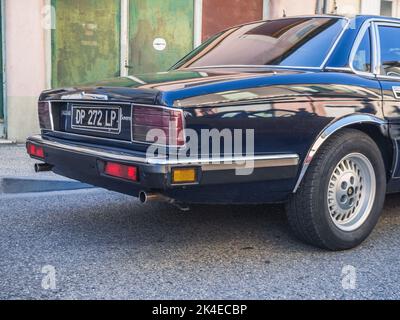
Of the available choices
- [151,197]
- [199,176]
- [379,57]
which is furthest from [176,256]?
[379,57]

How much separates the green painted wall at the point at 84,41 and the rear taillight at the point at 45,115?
4.23m

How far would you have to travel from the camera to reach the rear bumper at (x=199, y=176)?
3.14 meters

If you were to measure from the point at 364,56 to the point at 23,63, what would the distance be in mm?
5533

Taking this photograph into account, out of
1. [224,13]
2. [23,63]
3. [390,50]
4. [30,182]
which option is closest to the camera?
[390,50]

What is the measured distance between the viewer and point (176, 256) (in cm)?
373

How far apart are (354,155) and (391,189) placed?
56 cm

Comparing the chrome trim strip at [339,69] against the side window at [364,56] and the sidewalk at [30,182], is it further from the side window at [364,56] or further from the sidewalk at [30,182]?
the sidewalk at [30,182]

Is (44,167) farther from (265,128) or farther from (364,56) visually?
(364,56)

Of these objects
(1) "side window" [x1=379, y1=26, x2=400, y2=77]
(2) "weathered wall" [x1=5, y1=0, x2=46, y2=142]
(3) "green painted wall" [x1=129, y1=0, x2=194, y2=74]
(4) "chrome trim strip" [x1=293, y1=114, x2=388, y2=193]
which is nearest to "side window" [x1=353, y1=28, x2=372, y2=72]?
(1) "side window" [x1=379, y1=26, x2=400, y2=77]

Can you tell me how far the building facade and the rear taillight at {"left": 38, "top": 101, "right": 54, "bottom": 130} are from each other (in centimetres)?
404

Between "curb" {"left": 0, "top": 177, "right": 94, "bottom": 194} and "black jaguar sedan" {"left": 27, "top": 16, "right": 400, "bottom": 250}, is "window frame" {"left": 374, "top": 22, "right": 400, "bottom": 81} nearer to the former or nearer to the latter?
"black jaguar sedan" {"left": 27, "top": 16, "right": 400, "bottom": 250}

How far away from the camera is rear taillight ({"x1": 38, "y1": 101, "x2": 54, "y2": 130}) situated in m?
4.20

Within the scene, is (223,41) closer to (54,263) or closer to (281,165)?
(281,165)
